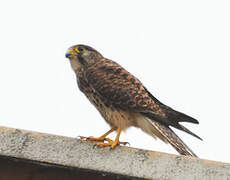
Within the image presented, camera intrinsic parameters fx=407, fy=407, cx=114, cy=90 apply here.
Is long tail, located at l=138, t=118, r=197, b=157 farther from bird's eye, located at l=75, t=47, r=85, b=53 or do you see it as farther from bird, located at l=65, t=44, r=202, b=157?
bird's eye, located at l=75, t=47, r=85, b=53

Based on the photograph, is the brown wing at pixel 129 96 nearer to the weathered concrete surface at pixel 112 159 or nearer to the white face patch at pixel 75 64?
the white face patch at pixel 75 64

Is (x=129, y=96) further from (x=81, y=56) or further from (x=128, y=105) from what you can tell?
(x=81, y=56)

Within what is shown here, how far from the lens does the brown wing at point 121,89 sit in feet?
11.6

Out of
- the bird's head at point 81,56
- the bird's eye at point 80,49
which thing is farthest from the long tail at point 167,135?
the bird's eye at point 80,49

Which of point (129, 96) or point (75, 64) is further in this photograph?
point (75, 64)

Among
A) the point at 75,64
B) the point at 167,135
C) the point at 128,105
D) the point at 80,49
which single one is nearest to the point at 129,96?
the point at 128,105

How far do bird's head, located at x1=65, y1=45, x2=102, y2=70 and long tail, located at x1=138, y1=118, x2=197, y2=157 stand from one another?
3.00ft

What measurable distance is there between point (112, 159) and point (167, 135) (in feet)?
4.84

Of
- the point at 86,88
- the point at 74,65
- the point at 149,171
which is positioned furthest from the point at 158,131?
the point at 149,171

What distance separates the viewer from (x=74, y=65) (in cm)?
409

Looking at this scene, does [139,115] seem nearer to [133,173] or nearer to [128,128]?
[128,128]

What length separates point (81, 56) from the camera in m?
4.16

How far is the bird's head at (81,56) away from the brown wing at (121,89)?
28 cm

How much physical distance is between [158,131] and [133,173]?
1568 mm
